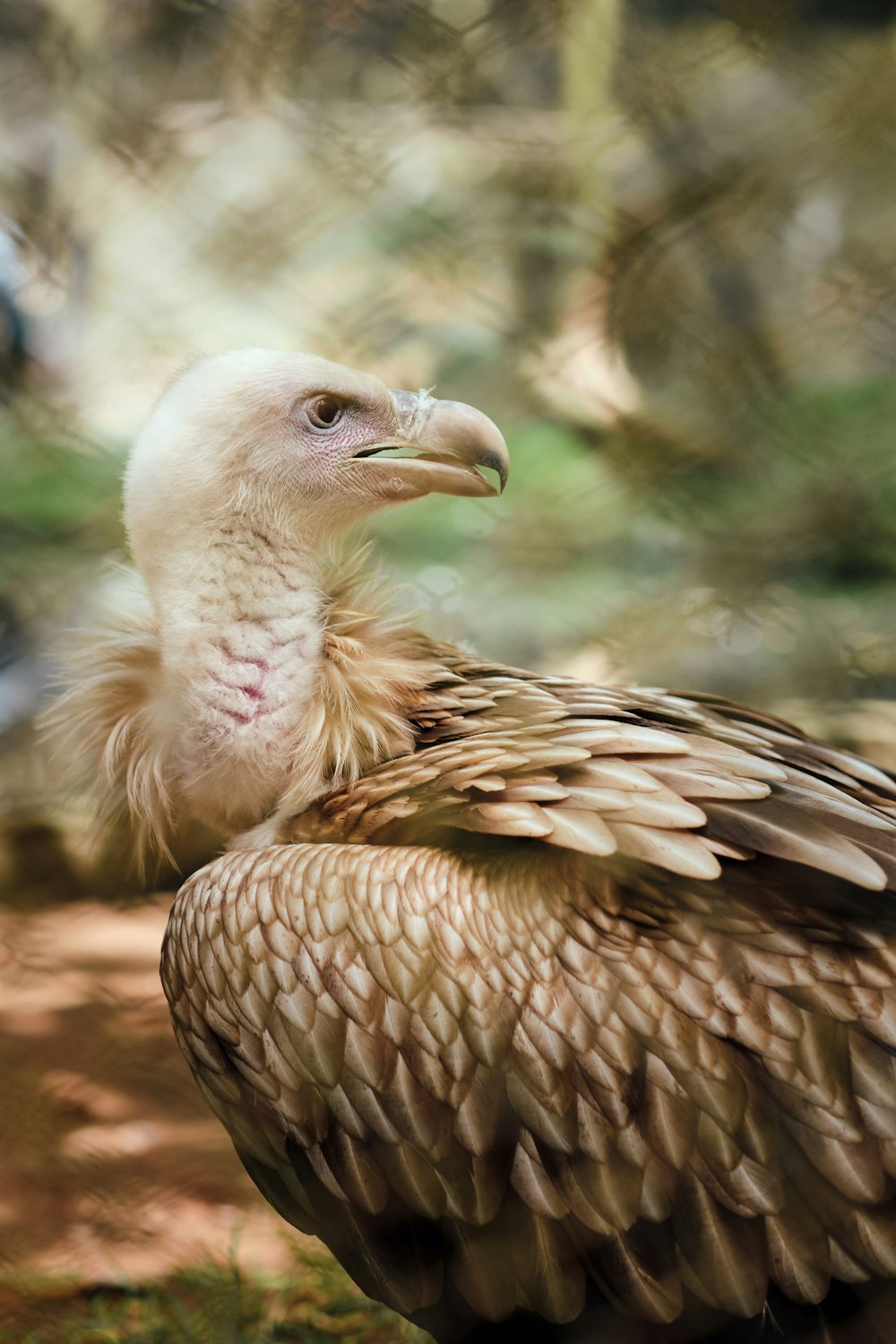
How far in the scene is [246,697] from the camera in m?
1.26

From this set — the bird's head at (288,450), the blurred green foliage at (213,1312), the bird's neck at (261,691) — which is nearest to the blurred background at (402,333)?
the blurred green foliage at (213,1312)

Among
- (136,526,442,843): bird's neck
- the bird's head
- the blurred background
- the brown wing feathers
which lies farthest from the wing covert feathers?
the blurred background

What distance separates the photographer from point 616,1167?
40.3 inches

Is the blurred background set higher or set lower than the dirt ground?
higher

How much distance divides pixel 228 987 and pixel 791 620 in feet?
3.24

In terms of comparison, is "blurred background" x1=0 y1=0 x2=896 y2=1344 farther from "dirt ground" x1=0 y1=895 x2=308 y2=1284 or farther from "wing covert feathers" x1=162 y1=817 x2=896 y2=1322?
"wing covert feathers" x1=162 y1=817 x2=896 y2=1322

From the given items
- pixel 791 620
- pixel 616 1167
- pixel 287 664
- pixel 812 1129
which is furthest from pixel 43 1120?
pixel 791 620

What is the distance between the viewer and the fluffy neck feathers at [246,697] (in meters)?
1.25

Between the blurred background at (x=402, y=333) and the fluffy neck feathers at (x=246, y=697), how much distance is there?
166 mm

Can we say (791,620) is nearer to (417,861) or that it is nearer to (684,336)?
(684,336)

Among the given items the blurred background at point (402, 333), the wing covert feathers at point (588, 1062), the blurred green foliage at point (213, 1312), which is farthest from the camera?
the blurred green foliage at point (213, 1312)

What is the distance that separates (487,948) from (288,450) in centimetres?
60

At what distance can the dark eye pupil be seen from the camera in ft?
4.25

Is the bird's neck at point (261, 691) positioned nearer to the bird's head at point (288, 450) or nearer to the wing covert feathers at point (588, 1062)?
the bird's head at point (288, 450)
